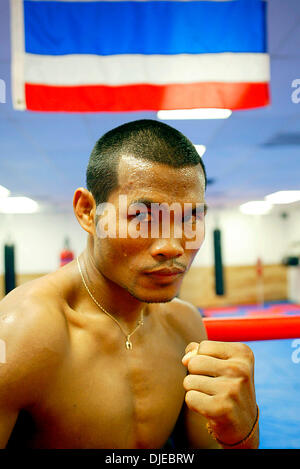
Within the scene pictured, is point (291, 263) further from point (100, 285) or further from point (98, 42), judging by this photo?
point (100, 285)

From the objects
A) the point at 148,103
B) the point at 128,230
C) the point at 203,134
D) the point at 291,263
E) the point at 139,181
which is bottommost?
the point at 291,263

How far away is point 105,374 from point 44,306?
21cm

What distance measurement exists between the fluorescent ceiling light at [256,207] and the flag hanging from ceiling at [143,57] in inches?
253

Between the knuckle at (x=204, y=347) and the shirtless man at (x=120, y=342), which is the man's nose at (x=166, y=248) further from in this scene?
the knuckle at (x=204, y=347)

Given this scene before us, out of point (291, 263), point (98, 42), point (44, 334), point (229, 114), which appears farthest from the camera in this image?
point (291, 263)

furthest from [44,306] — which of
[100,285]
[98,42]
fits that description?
[98,42]

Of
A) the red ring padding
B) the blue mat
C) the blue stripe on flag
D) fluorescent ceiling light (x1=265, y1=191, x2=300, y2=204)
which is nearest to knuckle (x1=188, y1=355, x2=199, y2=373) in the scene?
the red ring padding

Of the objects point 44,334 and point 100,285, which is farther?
point 100,285

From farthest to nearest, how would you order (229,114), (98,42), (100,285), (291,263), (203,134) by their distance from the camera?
(291,263), (203,134), (229,114), (98,42), (100,285)

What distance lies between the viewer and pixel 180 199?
2.60 feet

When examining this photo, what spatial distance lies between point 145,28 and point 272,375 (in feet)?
8.30

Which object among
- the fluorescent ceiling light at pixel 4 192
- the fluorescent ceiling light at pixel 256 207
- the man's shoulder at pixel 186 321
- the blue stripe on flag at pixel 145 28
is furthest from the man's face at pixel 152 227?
the fluorescent ceiling light at pixel 256 207

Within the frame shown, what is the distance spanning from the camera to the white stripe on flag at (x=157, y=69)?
2.05 m

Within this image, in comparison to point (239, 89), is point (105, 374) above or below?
below
